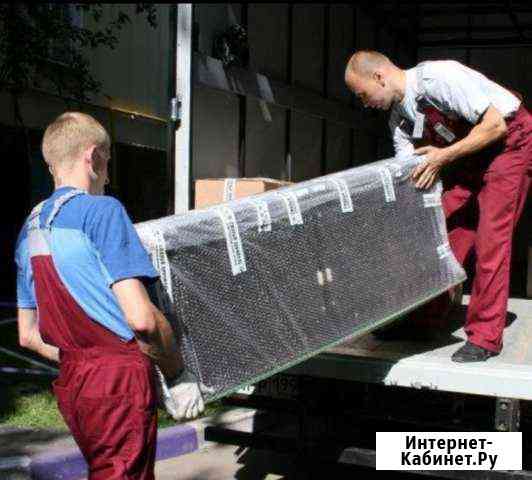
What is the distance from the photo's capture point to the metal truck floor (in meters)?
3.09

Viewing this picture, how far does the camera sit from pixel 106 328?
7.55 ft

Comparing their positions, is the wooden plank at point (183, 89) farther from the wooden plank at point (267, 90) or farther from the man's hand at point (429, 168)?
the man's hand at point (429, 168)

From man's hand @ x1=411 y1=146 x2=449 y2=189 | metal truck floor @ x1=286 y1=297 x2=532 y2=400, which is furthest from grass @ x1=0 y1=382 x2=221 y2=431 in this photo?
man's hand @ x1=411 y1=146 x2=449 y2=189

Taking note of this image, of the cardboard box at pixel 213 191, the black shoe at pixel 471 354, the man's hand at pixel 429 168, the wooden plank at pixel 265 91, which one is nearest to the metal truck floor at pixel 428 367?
the black shoe at pixel 471 354

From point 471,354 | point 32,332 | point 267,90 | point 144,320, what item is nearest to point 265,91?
point 267,90

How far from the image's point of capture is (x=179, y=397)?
247cm

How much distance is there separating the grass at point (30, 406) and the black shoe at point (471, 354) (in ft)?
4.87

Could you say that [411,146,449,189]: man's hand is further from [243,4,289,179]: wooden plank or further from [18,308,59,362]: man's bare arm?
[243,4,289,179]: wooden plank

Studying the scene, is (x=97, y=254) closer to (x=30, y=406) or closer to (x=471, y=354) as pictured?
(x=471, y=354)

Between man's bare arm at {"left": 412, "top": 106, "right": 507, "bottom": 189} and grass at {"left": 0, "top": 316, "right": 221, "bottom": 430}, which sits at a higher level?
man's bare arm at {"left": 412, "top": 106, "right": 507, "bottom": 189}

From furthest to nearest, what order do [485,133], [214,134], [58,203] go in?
1. [214,134]
2. [485,133]
3. [58,203]

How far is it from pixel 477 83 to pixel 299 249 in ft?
4.04

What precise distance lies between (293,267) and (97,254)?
90 centimetres

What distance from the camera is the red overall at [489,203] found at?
3551 mm
